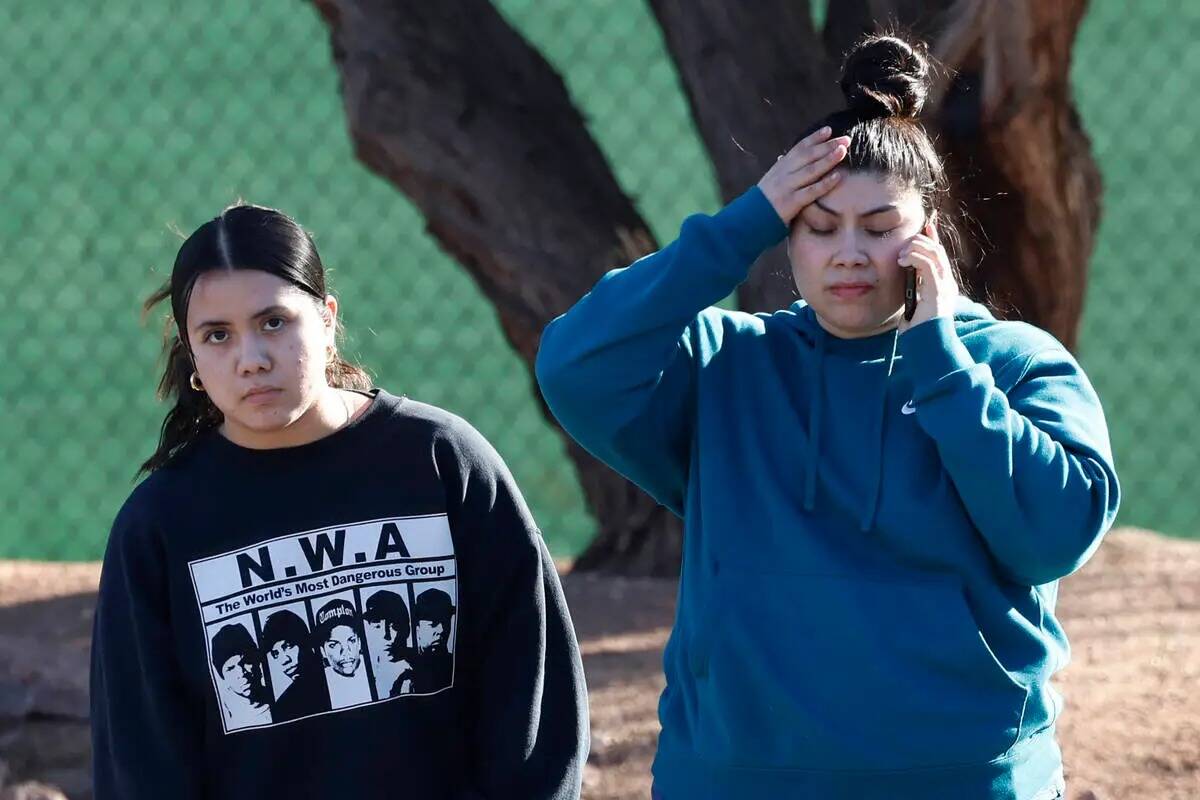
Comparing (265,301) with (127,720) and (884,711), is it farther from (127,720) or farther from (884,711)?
(884,711)

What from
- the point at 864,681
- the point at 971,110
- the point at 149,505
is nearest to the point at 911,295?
the point at 864,681

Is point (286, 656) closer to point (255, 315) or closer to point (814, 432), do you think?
point (255, 315)

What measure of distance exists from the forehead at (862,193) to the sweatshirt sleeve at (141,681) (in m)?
0.91

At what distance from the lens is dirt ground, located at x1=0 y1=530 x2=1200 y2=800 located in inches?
133

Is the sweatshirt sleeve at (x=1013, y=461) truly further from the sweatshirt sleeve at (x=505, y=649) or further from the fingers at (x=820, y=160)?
the sweatshirt sleeve at (x=505, y=649)

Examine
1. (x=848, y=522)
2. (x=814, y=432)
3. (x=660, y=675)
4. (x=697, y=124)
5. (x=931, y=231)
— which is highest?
(x=697, y=124)

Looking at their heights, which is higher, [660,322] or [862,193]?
[862,193]

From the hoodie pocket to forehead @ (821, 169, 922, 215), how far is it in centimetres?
42

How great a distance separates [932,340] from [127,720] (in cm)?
105

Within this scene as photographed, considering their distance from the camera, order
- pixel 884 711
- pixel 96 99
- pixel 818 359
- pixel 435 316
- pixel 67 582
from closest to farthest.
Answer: pixel 884 711, pixel 818 359, pixel 67 582, pixel 435 316, pixel 96 99

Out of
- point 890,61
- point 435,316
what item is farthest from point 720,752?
point 435,316

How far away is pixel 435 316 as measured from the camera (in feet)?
24.1

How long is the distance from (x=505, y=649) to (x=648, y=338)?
46cm

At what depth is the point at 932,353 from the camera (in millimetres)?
1844
